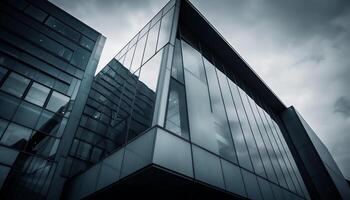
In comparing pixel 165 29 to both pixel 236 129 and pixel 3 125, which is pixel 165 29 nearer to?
pixel 236 129

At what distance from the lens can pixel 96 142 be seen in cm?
1352

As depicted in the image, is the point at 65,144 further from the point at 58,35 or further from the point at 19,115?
the point at 58,35

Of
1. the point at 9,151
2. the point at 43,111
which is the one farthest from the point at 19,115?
the point at 9,151

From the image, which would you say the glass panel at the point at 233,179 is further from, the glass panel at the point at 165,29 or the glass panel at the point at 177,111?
the glass panel at the point at 165,29

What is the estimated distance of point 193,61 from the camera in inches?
496

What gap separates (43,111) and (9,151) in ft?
9.35

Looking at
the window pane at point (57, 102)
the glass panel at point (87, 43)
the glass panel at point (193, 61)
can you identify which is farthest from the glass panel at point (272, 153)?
the glass panel at point (87, 43)

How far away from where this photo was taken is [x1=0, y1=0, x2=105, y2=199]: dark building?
1074 centimetres

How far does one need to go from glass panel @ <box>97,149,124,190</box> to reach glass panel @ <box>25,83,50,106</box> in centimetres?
697

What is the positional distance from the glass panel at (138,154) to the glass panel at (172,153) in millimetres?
250

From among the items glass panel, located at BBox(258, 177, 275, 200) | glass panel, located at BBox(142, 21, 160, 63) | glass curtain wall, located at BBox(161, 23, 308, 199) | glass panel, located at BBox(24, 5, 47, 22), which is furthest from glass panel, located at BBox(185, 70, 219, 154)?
glass panel, located at BBox(24, 5, 47, 22)

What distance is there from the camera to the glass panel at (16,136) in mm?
10711

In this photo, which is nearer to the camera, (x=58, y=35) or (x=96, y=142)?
(x=96, y=142)

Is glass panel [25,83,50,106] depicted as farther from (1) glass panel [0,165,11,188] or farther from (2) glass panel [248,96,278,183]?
(2) glass panel [248,96,278,183]
